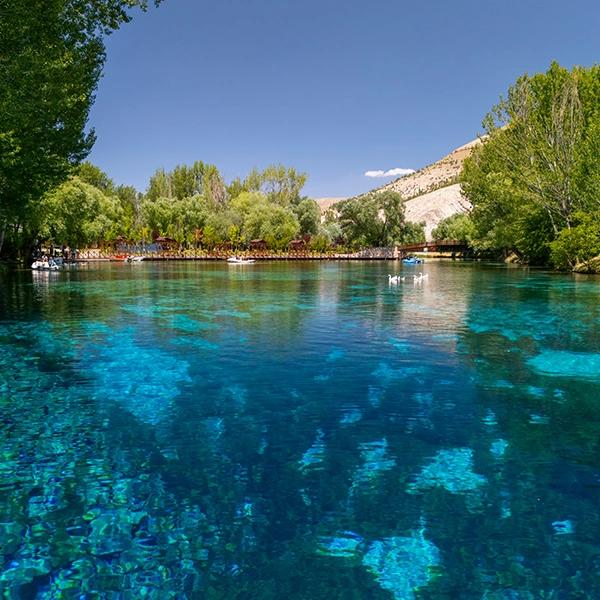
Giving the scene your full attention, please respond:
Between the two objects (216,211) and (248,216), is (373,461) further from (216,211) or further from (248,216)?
(216,211)

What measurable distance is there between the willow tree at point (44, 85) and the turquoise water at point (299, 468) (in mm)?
10246

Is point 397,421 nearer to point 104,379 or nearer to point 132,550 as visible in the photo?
point 132,550

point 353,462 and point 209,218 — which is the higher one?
point 209,218

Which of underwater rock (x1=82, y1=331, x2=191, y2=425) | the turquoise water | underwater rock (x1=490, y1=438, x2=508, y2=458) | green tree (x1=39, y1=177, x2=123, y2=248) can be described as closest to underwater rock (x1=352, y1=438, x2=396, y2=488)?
the turquoise water

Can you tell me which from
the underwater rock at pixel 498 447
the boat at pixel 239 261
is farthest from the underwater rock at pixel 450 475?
the boat at pixel 239 261

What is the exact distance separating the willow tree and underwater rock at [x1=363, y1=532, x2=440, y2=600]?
20764 mm

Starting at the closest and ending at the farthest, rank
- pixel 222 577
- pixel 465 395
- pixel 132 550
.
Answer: pixel 222 577 < pixel 132 550 < pixel 465 395

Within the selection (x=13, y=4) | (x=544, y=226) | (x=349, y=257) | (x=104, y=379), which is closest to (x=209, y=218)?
(x=349, y=257)

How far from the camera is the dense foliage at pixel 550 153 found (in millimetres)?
56594

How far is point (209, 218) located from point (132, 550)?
115569 mm

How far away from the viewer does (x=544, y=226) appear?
7031 centimetres

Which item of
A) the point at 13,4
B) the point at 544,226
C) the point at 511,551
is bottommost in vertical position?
the point at 511,551

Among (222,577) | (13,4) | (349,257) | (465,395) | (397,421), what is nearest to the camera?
(222,577)

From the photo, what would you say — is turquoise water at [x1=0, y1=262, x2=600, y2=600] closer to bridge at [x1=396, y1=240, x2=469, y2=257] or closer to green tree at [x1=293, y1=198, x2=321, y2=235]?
bridge at [x1=396, y1=240, x2=469, y2=257]
